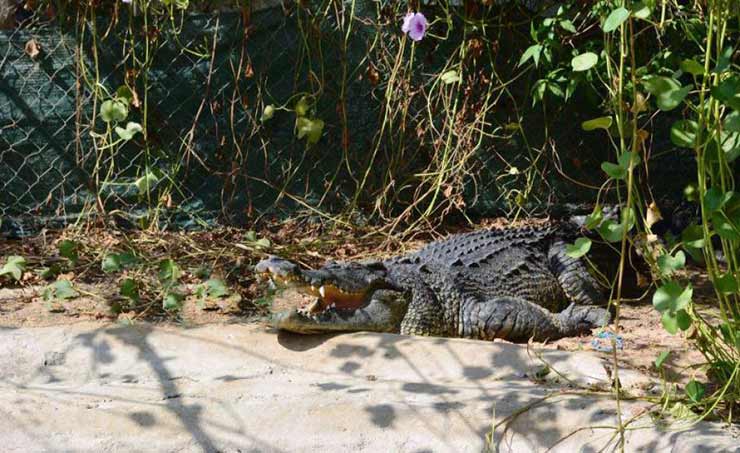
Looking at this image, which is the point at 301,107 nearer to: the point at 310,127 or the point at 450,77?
the point at 310,127

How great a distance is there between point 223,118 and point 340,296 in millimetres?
1709

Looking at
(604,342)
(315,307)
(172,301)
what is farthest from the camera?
(172,301)

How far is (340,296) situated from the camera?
14.0 feet

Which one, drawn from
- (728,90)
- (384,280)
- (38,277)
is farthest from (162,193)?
(728,90)

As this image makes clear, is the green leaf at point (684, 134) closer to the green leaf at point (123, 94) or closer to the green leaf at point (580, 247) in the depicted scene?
the green leaf at point (580, 247)

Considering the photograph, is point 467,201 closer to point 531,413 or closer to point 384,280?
point 384,280

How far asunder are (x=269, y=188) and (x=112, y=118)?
43.6 inches

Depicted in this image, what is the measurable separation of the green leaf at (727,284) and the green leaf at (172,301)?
2.40 m

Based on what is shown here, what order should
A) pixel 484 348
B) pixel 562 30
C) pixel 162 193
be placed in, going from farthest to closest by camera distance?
pixel 162 193
pixel 562 30
pixel 484 348

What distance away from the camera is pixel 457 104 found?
556 cm

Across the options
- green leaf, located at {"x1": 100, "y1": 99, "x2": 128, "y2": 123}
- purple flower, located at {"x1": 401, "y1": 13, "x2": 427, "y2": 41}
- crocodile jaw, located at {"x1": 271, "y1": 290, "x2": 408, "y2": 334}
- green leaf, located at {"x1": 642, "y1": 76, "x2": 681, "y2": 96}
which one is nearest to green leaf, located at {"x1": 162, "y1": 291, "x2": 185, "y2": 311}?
crocodile jaw, located at {"x1": 271, "y1": 290, "x2": 408, "y2": 334}

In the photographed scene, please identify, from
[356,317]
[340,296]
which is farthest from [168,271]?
[356,317]

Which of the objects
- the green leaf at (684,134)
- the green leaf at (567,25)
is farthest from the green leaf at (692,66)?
the green leaf at (567,25)

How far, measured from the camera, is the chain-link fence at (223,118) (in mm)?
5398
